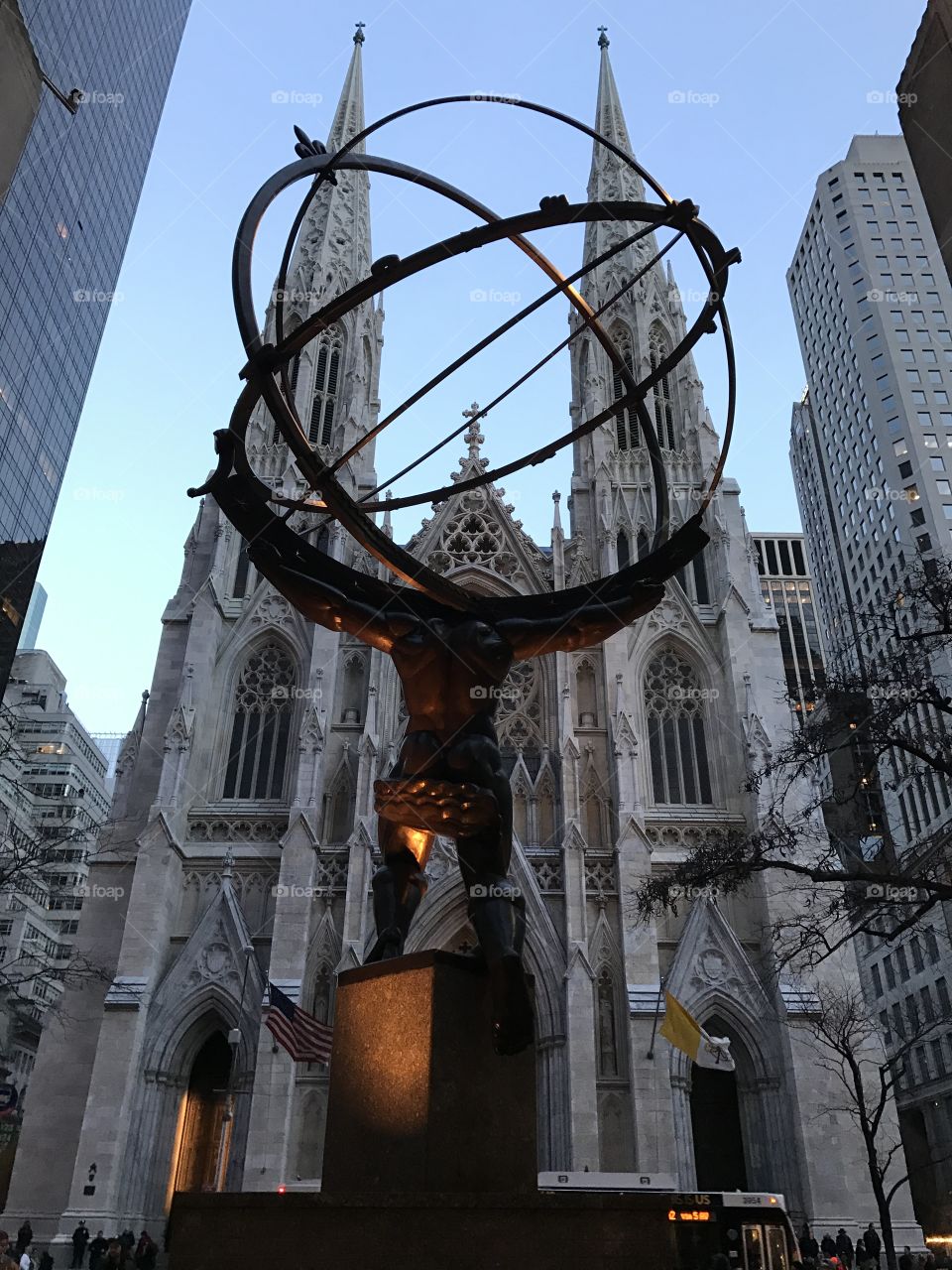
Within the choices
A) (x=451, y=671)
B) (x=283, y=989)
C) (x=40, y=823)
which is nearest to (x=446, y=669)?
(x=451, y=671)

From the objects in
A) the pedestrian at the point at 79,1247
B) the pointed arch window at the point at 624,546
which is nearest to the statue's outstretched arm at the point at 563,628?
the pedestrian at the point at 79,1247

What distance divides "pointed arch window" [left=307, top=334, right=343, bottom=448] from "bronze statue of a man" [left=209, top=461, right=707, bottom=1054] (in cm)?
2822

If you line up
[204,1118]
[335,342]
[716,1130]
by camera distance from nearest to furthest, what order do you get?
[716,1130] < [204,1118] < [335,342]

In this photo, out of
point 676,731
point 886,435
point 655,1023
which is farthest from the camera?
point 886,435

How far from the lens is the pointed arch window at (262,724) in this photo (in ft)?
93.3

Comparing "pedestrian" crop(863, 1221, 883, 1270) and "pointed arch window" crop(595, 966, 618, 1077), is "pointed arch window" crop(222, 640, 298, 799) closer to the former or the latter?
"pointed arch window" crop(595, 966, 618, 1077)

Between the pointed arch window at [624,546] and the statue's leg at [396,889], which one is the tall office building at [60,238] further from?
the statue's leg at [396,889]

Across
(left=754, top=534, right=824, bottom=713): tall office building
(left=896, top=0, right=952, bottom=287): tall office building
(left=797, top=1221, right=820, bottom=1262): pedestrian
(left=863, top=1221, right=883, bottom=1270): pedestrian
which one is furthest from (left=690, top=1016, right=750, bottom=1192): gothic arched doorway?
(left=754, top=534, right=824, bottom=713): tall office building

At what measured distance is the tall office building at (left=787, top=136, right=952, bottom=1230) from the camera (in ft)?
133

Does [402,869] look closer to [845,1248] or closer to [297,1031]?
[297,1031]

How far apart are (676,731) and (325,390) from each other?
57.3 ft

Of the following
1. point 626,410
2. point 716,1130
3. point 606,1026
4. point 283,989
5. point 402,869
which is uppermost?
point 626,410

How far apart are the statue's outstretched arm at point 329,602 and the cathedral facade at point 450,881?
18.3 meters

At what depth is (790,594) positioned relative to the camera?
304 ft
